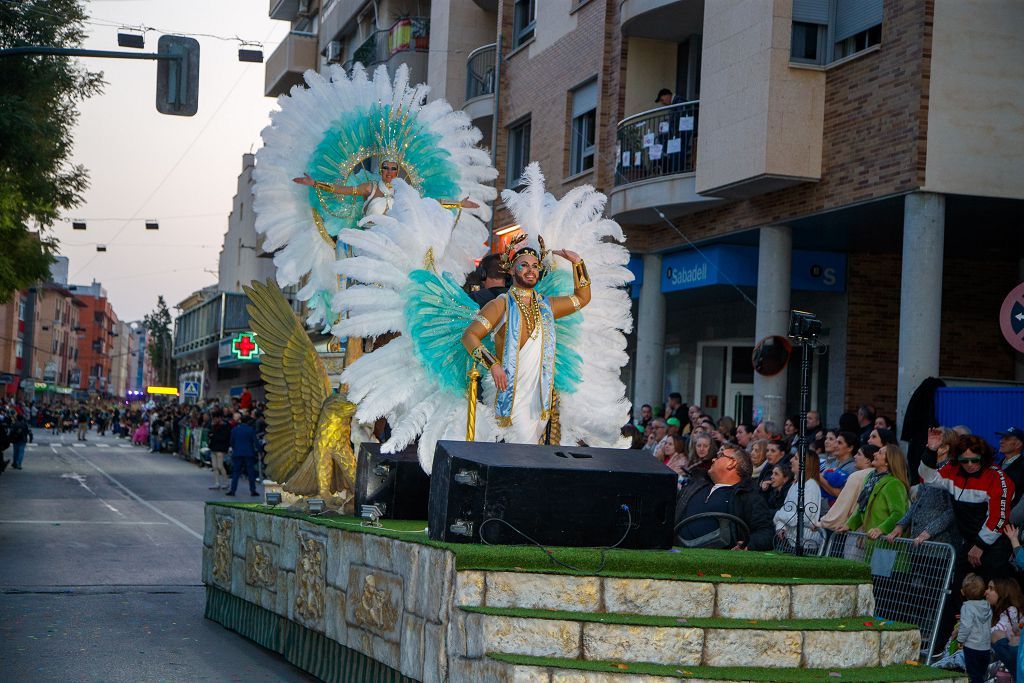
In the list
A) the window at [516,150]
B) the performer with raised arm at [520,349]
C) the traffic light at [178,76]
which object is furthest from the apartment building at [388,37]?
the performer with raised arm at [520,349]

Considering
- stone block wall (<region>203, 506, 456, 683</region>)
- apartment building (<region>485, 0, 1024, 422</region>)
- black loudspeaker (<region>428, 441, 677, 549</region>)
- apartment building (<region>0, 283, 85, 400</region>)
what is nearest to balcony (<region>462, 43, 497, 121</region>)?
apartment building (<region>485, 0, 1024, 422</region>)

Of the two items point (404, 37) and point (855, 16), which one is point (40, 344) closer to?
point (404, 37)

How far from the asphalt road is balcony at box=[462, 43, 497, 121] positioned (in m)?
10.1

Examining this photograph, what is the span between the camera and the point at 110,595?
13.2 m

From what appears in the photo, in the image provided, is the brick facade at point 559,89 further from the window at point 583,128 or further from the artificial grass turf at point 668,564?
the artificial grass turf at point 668,564

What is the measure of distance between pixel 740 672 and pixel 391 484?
4004 mm

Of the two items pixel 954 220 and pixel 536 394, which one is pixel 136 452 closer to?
pixel 954 220

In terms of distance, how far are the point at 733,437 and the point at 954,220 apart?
4.42 meters

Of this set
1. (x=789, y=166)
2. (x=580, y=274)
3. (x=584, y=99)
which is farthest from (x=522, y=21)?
(x=580, y=274)

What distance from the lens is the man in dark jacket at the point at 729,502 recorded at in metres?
8.72

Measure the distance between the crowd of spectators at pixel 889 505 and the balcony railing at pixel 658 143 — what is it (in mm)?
9020

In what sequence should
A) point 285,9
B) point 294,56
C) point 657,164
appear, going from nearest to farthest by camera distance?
point 657,164 < point 294,56 < point 285,9

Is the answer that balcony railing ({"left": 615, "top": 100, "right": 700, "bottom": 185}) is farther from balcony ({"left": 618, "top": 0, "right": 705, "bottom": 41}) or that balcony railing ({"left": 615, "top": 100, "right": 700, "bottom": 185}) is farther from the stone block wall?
the stone block wall

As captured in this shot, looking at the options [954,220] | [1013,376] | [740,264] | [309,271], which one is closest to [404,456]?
[309,271]
